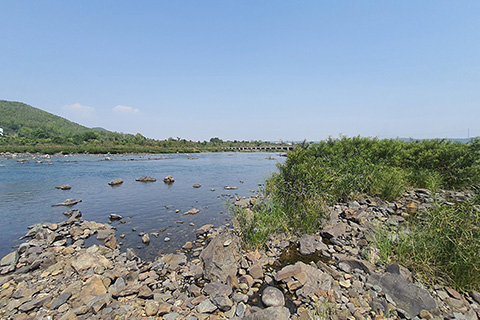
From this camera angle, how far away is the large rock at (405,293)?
409 centimetres

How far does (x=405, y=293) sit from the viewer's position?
174 inches

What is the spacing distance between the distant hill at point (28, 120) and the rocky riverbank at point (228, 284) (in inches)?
5449

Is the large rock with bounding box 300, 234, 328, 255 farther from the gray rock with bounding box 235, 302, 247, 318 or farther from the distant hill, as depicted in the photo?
the distant hill

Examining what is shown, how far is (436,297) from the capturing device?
445 centimetres

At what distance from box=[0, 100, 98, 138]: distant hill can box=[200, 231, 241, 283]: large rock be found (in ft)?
463

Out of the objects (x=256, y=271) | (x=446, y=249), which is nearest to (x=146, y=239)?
(x=256, y=271)

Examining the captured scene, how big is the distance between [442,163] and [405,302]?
14.4m

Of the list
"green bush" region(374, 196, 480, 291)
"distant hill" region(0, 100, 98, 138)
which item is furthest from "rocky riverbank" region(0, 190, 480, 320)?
"distant hill" region(0, 100, 98, 138)

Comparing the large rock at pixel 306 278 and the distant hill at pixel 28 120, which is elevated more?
the distant hill at pixel 28 120

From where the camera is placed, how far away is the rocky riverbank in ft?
14.2

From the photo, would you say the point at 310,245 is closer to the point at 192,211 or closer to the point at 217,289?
the point at 217,289

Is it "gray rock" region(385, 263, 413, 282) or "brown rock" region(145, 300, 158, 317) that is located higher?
"gray rock" region(385, 263, 413, 282)

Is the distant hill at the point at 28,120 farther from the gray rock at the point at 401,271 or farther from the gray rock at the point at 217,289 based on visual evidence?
the gray rock at the point at 401,271

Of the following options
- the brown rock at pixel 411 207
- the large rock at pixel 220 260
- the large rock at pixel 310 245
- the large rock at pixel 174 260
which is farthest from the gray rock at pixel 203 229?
the brown rock at pixel 411 207
